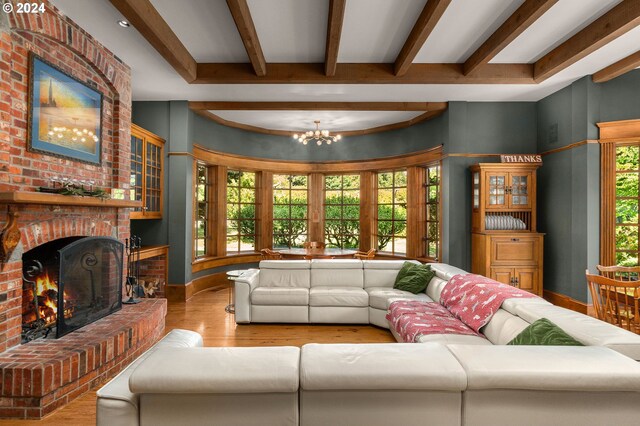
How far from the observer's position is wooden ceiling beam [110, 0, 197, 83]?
3006mm

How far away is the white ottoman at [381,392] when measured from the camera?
55.1 inches

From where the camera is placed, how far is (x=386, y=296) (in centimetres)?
420

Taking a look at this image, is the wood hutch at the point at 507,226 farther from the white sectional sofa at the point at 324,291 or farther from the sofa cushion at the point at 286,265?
the sofa cushion at the point at 286,265

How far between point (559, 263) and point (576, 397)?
441 centimetres

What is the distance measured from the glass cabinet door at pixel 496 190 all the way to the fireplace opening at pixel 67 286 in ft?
16.5

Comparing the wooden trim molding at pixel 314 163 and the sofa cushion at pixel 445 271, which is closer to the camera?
the sofa cushion at pixel 445 271

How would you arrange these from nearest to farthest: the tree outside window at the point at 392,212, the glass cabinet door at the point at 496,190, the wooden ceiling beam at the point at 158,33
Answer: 1. the wooden ceiling beam at the point at 158,33
2. the glass cabinet door at the point at 496,190
3. the tree outside window at the point at 392,212

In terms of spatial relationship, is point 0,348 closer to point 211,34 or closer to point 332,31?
point 211,34

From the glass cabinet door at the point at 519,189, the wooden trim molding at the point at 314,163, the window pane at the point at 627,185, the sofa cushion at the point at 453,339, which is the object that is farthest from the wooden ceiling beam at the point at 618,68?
the sofa cushion at the point at 453,339

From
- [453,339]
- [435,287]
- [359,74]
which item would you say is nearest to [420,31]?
[359,74]

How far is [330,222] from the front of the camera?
7852 mm

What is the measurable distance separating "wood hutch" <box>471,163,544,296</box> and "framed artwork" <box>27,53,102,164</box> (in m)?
5.00

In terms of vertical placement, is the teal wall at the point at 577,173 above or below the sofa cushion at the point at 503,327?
above

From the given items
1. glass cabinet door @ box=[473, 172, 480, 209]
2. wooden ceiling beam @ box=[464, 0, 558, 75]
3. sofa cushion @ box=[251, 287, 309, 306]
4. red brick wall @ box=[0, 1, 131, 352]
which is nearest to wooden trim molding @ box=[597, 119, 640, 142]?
glass cabinet door @ box=[473, 172, 480, 209]
